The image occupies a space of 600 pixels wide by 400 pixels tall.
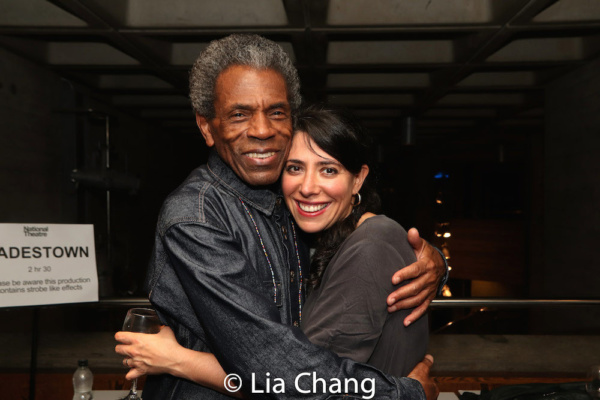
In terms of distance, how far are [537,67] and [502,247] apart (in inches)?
271

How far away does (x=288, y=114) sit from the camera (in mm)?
1304

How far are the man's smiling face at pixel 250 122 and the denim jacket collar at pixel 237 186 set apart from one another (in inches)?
0.6

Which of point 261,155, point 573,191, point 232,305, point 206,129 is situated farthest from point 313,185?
point 573,191

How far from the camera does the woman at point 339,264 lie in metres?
1.11

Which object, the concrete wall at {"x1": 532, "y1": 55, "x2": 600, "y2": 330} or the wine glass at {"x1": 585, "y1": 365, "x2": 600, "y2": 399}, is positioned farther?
the concrete wall at {"x1": 532, "y1": 55, "x2": 600, "y2": 330}

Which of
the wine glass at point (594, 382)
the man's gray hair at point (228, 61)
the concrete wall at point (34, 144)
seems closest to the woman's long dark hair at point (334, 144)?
the man's gray hair at point (228, 61)

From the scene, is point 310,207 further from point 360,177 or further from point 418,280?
point 418,280

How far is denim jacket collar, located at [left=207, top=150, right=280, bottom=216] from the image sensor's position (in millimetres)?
1272

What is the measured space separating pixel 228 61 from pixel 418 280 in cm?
74

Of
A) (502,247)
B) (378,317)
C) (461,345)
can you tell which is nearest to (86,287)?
(378,317)

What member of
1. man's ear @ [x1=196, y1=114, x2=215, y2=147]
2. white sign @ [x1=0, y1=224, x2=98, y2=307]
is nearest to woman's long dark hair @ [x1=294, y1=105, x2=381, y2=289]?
man's ear @ [x1=196, y1=114, x2=215, y2=147]

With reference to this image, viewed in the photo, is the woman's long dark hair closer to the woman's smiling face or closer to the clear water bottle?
the woman's smiling face

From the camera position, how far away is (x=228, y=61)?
1.20 m

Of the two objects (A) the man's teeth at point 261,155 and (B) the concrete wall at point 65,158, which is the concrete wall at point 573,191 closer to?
(A) the man's teeth at point 261,155
